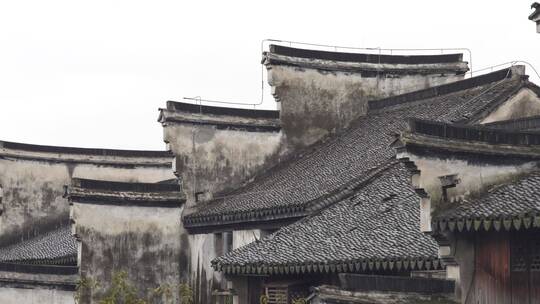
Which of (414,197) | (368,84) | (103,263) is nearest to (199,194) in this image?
(103,263)

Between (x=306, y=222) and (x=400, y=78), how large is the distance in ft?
37.4

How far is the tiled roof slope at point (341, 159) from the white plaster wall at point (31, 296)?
4435 millimetres

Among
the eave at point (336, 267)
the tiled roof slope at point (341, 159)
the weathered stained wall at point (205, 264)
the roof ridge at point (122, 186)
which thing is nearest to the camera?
the eave at point (336, 267)

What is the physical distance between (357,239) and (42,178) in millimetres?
19364

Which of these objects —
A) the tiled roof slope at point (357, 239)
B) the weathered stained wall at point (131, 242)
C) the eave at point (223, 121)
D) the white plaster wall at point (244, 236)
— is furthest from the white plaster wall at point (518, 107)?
the weathered stained wall at point (131, 242)

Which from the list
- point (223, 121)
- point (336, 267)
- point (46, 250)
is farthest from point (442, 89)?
point (46, 250)

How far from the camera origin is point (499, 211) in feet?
67.4

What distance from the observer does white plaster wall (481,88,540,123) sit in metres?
30.6

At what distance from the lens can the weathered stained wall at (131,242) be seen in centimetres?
3434

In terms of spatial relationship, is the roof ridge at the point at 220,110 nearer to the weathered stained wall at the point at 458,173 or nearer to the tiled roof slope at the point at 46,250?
the tiled roof slope at the point at 46,250

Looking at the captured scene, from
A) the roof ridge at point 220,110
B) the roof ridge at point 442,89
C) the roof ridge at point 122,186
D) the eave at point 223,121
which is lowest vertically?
the roof ridge at point 122,186

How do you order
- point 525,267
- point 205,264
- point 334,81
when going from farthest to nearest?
1. point 334,81
2. point 205,264
3. point 525,267

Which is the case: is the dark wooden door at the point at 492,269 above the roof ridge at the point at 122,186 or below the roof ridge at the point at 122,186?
below

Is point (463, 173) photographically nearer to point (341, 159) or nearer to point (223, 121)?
point (341, 159)
